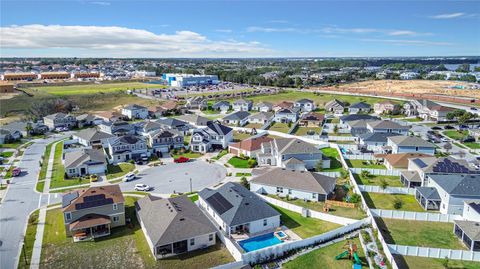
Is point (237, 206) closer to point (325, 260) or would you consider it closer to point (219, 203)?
point (219, 203)

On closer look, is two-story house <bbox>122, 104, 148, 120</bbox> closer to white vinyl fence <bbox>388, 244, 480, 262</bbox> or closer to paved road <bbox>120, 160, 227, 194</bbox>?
paved road <bbox>120, 160, 227, 194</bbox>

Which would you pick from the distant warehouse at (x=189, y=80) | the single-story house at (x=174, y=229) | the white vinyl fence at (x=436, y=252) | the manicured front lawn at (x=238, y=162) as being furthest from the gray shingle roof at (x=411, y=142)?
the distant warehouse at (x=189, y=80)

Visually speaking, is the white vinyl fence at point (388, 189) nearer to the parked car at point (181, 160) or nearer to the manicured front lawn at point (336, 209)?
the manicured front lawn at point (336, 209)

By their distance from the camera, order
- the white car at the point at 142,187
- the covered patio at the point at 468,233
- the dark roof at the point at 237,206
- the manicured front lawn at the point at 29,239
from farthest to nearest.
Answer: the white car at the point at 142,187 → the dark roof at the point at 237,206 → the covered patio at the point at 468,233 → the manicured front lawn at the point at 29,239

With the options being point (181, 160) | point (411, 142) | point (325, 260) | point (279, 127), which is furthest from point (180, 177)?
point (279, 127)

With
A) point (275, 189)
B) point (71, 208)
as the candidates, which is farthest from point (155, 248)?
point (275, 189)

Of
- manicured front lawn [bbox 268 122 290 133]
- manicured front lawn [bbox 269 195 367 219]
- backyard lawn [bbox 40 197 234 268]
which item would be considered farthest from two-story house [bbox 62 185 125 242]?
manicured front lawn [bbox 268 122 290 133]
